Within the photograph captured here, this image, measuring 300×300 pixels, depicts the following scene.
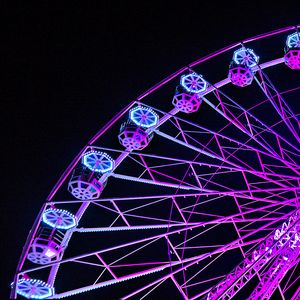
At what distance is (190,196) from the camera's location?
16109 millimetres

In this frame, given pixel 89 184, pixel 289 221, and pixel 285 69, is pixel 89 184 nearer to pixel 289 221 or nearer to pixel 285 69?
pixel 289 221

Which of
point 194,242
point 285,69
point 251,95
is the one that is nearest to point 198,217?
point 194,242

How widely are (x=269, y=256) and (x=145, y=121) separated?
524 cm

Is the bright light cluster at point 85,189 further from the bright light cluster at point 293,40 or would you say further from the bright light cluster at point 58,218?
the bright light cluster at point 293,40

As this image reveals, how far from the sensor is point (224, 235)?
17.9 metres

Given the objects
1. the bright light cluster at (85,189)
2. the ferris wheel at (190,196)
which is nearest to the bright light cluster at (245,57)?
the ferris wheel at (190,196)

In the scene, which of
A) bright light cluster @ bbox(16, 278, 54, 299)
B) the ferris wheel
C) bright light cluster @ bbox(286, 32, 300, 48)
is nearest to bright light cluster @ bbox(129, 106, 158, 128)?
the ferris wheel

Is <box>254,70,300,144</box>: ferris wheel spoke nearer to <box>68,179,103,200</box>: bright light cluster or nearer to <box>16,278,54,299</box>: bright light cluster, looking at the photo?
<box>68,179,103,200</box>: bright light cluster

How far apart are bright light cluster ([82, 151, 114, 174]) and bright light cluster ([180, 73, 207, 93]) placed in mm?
3322

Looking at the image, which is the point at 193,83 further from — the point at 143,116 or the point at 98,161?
the point at 98,161

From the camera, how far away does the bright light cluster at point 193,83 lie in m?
14.7

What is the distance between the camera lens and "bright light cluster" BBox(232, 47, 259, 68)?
48.4 ft

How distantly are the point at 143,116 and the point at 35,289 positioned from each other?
5.47 metres

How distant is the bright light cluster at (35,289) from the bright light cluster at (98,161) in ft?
10.7
